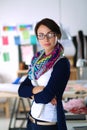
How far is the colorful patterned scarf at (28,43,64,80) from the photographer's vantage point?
166 cm

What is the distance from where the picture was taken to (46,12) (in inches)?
205

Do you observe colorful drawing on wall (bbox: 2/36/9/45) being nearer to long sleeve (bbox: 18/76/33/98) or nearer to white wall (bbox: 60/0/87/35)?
white wall (bbox: 60/0/87/35)

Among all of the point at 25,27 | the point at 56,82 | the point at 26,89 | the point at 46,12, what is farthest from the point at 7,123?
the point at 56,82

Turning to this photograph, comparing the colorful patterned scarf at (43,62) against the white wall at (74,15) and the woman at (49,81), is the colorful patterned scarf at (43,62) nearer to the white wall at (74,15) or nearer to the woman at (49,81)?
the woman at (49,81)

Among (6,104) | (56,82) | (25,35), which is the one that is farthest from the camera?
(25,35)

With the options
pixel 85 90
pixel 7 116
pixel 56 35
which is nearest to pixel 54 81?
pixel 56 35

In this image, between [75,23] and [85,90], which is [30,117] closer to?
[85,90]

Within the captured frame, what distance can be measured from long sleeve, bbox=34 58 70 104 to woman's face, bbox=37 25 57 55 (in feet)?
0.40

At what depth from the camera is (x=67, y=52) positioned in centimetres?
534

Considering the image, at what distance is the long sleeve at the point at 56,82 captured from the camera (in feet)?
5.21

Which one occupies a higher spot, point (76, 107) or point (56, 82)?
point (56, 82)

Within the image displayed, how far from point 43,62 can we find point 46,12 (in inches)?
144

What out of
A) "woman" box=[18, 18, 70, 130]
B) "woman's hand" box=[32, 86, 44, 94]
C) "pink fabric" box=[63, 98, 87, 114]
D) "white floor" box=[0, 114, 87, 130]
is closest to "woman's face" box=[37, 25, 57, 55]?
"woman" box=[18, 18, 70, 130]

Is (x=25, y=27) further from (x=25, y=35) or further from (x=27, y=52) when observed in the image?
(x=27, y=52)
